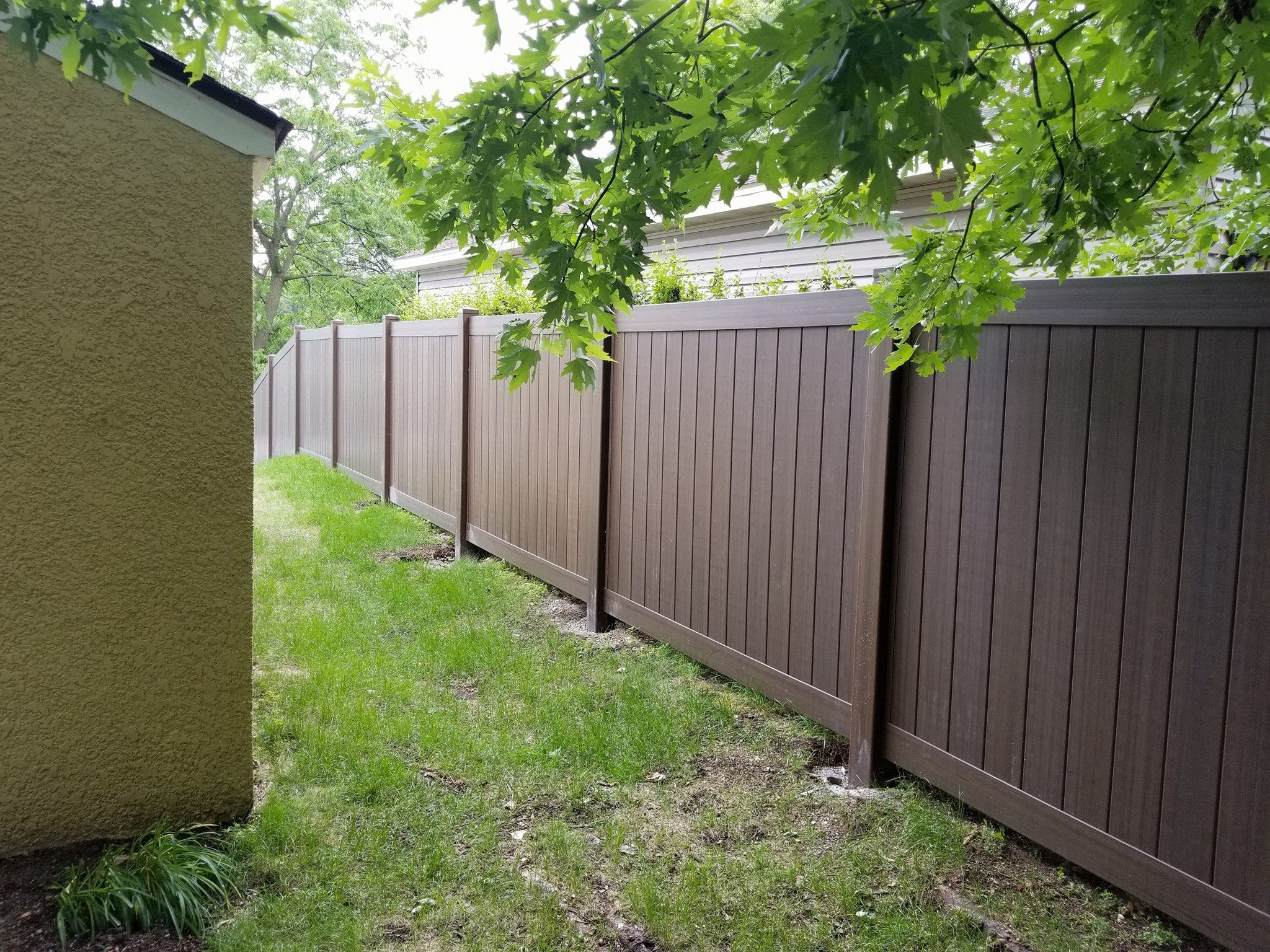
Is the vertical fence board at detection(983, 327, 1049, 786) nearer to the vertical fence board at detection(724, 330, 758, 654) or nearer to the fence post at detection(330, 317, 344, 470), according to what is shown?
the vertical fence board at detection(724, 330, 758, 654)

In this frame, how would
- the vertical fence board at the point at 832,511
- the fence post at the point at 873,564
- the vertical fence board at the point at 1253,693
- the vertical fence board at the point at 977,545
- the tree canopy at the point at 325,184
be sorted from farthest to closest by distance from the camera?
the tree canopy at the point at 325,184, the vertical fence board at the point at 832,511, the fence post at the point at 873,564, the vertical fence board at the point at 977,545, the vertical fence board at the point at 1253,693

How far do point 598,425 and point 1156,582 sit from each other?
3572 millimetres

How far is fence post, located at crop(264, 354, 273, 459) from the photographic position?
17.0 m

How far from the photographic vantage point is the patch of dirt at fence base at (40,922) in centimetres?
273


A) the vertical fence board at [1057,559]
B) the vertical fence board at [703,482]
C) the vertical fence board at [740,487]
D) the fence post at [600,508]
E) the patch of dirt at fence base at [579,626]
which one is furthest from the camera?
the fence post at [600,508]

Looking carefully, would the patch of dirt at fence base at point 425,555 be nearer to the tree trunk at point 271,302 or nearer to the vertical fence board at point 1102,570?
the vertical fence board at point 1102,570

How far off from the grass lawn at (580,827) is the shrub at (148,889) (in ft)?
0.36

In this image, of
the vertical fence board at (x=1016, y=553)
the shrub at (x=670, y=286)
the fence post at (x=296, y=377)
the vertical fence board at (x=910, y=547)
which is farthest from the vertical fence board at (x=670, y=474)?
the fence post at (x=296, y=377)

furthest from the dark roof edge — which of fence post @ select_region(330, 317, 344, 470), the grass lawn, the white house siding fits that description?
fence post @ select_region(330, 317, 344, 470)

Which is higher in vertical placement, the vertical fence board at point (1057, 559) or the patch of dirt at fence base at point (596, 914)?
the vertical fence board at point (1057, 559)

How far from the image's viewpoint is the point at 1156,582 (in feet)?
9.02

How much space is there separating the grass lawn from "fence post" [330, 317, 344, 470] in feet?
24.4

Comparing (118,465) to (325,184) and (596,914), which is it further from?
(325,184)

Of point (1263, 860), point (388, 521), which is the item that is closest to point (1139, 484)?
point (1263, 860)
